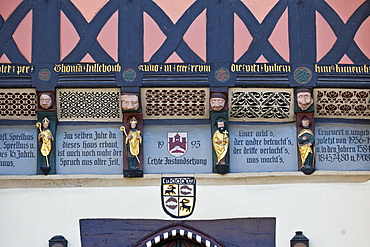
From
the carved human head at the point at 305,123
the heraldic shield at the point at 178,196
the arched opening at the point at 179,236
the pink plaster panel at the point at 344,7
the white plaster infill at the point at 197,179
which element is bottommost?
the arched opening at the point at 179,236

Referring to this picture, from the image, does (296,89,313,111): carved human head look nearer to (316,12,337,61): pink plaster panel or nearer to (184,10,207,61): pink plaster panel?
(316,12,337,61): pink plaster panel

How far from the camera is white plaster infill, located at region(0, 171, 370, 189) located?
9805 mm

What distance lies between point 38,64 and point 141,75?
1.31 m

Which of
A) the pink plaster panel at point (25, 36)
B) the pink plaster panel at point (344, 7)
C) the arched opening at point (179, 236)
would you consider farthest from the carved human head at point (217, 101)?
the pink plaster panel at point (25, 36)

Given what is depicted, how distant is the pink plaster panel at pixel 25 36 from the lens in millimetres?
9926

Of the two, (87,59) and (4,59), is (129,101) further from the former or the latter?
(4,59)

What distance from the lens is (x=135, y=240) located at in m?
9.76

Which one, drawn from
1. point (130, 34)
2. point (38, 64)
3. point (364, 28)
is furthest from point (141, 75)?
point (364, 28)

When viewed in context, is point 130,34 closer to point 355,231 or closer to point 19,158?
point 19,158

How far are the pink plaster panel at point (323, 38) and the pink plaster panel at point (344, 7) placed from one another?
0.24m

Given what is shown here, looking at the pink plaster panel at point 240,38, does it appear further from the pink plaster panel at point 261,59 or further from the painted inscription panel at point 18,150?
the painted inscription panel at point 18,150

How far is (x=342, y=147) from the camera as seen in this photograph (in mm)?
9977

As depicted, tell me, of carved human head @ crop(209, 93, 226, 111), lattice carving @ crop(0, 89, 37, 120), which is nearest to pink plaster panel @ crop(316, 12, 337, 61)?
carved human head @ crop(209, 93, 226, 111)

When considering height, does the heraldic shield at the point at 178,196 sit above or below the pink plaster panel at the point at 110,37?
below
